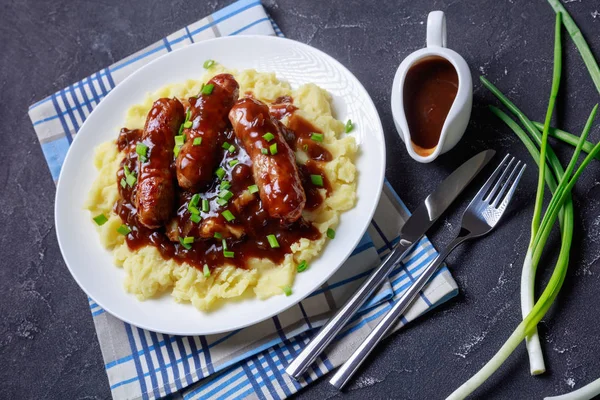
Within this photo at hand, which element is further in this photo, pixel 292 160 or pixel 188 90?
pixel 188 90

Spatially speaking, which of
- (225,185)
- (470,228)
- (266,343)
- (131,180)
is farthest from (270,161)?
(470,228)

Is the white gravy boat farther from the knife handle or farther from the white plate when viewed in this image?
the knife handle

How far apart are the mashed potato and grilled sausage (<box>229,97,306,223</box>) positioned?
27cm

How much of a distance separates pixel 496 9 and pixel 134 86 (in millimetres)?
2615

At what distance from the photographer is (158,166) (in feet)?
12.3

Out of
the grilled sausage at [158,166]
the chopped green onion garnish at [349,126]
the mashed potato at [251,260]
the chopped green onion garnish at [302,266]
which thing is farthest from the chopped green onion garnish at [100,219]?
the chopped green onion garnish at [349,126]

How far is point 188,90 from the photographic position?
4242 millimetres

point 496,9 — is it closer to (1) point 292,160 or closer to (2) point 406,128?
(2) point 406,128

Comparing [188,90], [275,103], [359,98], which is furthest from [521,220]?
[188,90]

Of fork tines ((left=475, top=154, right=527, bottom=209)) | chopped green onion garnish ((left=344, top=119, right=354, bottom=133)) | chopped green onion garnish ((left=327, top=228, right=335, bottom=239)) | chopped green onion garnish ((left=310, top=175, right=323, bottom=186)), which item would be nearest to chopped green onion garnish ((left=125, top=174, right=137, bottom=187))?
chopped green onion garnish ((left=310, top=175, right=323, bottom=186))

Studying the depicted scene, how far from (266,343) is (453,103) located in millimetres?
1911

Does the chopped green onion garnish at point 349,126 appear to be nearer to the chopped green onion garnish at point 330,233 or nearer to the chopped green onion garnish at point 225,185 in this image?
the chopped green onion garnish at point 330,233

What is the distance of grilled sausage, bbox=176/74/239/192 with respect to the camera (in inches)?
144

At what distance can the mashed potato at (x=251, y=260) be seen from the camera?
3.72 m
